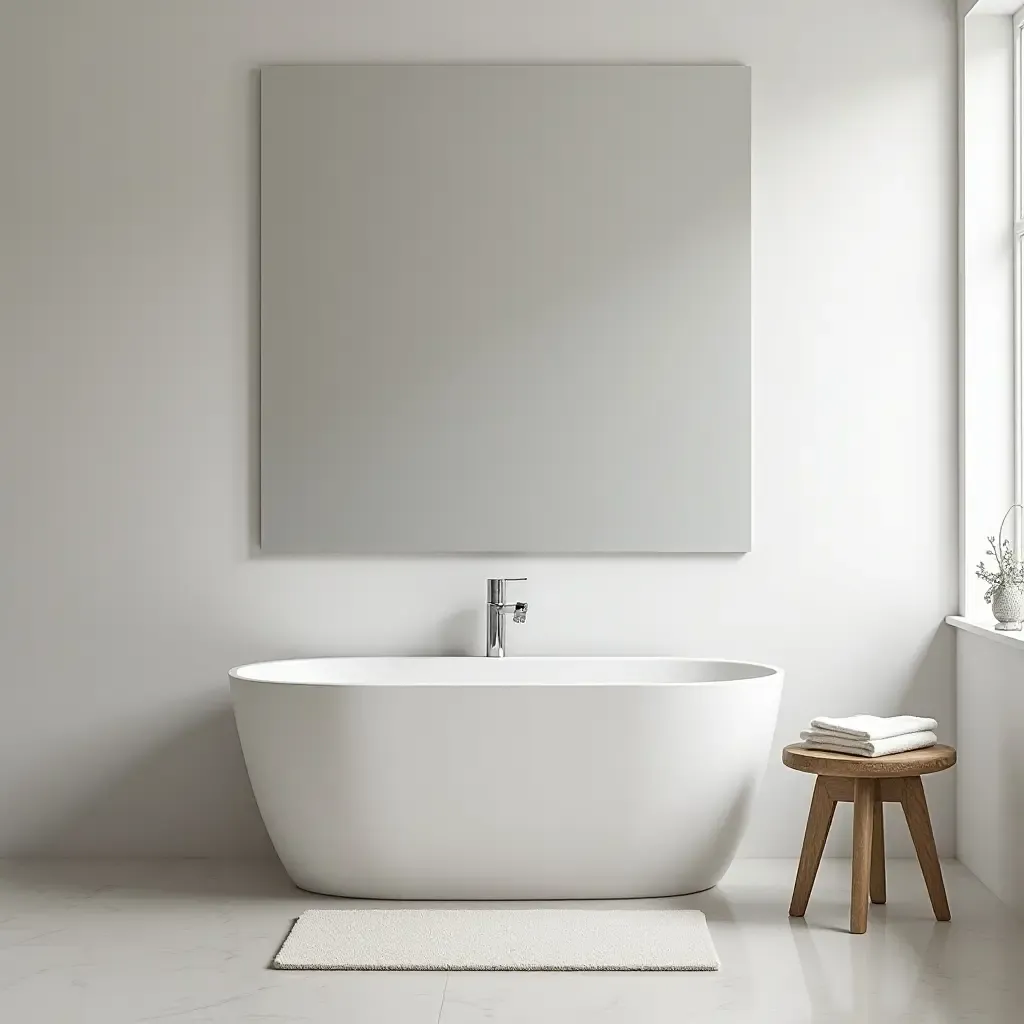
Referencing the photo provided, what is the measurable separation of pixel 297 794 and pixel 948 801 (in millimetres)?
1937

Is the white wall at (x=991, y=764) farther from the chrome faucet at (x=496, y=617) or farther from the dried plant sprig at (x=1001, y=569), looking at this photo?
the chrome faucet at (x=496, y=617)

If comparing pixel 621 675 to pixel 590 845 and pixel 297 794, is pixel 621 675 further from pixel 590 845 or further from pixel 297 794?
pixel 297 794

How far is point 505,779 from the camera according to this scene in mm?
3146

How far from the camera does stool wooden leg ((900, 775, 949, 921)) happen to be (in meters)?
3.12

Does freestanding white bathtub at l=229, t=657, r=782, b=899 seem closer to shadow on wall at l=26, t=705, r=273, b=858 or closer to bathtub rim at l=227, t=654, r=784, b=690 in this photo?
bathtub rim at l=227, t=654, r=784, b=690

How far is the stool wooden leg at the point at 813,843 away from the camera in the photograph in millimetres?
3131

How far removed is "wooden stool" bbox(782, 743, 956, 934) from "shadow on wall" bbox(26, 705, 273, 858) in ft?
5.36

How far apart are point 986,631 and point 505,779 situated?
54.4 inches

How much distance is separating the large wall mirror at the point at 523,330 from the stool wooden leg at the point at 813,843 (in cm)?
87

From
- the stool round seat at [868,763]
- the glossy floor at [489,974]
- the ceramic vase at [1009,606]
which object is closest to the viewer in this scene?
the glossy floor at [489,974]

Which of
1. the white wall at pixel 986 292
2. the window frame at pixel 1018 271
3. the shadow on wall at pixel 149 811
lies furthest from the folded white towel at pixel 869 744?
the shadow on wall at pixel 149 811

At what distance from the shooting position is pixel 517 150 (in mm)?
3775

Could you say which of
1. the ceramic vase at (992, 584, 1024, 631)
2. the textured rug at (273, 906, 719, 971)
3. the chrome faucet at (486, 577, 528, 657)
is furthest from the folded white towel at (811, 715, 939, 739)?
the chrome faucet at (486, 577, 528, 657)

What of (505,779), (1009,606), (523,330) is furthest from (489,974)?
(523,330)
